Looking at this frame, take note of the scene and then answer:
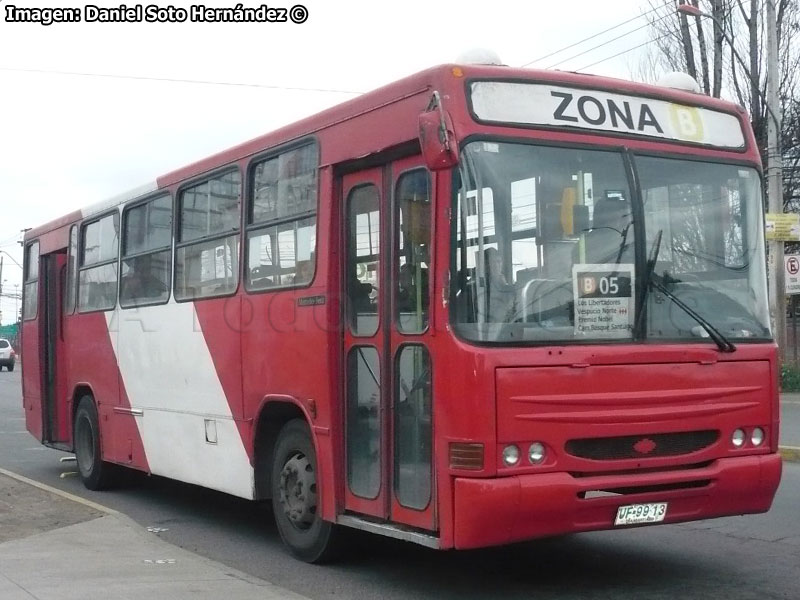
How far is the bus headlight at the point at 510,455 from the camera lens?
6.66 m

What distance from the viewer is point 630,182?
7285 mm

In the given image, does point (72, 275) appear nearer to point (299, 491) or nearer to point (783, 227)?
point (299, 491)

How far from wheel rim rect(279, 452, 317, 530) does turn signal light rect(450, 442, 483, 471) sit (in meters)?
1.95

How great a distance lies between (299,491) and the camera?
8.59 m

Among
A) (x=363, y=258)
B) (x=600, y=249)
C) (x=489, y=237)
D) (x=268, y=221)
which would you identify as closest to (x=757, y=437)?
(x=600, y=249)

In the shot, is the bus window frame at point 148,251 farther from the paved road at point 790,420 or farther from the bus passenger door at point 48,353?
the paved road at point 790,420

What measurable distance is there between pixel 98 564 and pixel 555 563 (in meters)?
3.26

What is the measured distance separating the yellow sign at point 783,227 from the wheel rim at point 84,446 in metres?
14.2

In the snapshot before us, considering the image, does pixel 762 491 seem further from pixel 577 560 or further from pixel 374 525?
pixel 374 525

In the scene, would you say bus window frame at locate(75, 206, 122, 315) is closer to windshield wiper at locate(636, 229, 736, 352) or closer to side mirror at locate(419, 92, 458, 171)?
side mirror at locate(419, 92, 458, 171)

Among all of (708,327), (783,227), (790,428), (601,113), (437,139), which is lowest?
(790,428)

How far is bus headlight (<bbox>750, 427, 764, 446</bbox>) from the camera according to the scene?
24.5ft

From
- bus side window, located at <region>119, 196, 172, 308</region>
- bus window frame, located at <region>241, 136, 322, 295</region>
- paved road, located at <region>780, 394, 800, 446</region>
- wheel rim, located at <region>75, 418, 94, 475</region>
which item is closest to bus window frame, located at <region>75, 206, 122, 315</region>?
bus side window, located at <region>119, 196, 172, 308</region>

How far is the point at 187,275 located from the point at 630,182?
473cm
